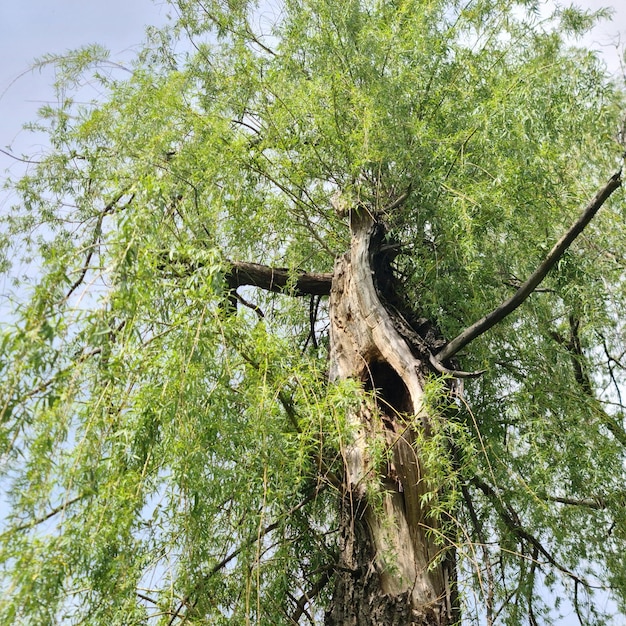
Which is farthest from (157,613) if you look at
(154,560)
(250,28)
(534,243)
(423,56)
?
(250,28)

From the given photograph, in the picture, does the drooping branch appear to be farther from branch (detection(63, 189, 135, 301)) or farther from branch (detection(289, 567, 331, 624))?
branch (detection(289, 567, 331, 624))

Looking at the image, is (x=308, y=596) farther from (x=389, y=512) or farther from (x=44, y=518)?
(x=44, y=518)

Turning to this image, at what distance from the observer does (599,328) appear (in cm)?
391

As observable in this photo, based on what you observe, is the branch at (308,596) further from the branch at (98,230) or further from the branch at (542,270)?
the branch at (98,230)

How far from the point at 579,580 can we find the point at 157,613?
204 cm

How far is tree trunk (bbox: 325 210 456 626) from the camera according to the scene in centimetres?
285

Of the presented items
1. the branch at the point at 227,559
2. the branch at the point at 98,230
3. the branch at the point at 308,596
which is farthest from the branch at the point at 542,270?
the branch at the point at 98,230

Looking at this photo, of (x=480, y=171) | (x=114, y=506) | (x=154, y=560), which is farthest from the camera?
(x=480, y=171)

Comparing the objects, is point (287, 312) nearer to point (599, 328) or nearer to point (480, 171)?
point (480, 171)

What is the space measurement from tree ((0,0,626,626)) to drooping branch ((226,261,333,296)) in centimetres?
2

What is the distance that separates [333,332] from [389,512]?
3.31ft

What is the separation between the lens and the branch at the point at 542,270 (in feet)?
8.71

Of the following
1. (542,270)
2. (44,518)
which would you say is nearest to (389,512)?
(542,270)

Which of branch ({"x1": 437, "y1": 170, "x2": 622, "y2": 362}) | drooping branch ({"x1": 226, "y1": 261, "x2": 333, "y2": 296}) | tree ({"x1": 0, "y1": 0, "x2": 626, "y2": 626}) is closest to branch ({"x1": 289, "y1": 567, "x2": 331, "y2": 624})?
tree ({"x1": 0, "y1": 0, "x2": 626, "y2": 626})
